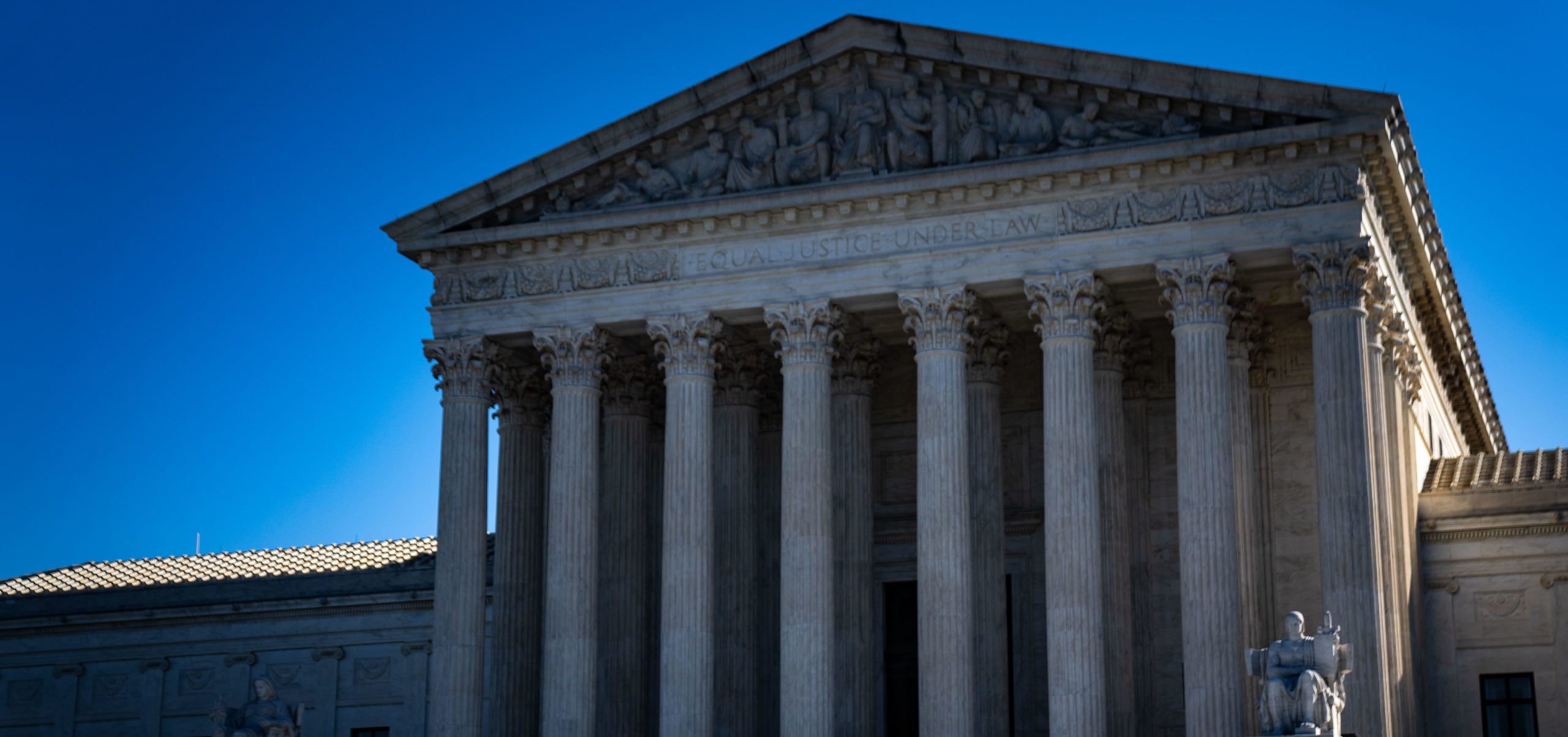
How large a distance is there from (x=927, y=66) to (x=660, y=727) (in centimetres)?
1516

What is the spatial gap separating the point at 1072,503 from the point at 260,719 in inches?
679

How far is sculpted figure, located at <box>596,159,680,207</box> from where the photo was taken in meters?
42.8

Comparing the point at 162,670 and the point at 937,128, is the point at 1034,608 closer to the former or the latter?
the point at 937,128

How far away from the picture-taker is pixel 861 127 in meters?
41.1

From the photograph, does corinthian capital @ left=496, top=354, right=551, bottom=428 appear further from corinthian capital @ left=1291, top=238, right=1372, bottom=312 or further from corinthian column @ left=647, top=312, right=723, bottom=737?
corinthian capital @ left=1291, top=238, right=1372, bottom=312

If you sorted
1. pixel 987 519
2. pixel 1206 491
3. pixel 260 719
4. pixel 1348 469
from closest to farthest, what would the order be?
pixel 1348 469
pixel 1206 491
pixel 260 719
pixel 987 519

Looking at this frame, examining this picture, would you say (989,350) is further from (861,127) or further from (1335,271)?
(1335,271)

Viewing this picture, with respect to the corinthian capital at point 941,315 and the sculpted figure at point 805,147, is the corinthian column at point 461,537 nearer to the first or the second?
the sculpted figure at point 805,147

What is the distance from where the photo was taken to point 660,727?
40.8 metres

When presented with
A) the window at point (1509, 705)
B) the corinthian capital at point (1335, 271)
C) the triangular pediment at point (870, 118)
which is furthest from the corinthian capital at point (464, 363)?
the window at point (1509, 705)

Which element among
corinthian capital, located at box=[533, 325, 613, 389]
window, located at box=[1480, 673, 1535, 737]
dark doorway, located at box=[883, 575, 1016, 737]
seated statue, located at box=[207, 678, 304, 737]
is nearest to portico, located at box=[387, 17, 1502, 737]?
corinthian capital, located at box=[533, 325, 613, 389]

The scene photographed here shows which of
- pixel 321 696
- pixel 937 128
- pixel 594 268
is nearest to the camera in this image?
pixel 937 128

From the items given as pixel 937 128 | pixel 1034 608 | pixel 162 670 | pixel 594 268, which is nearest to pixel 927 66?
pixel 937 128

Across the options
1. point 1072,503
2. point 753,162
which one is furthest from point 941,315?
point 753,162
